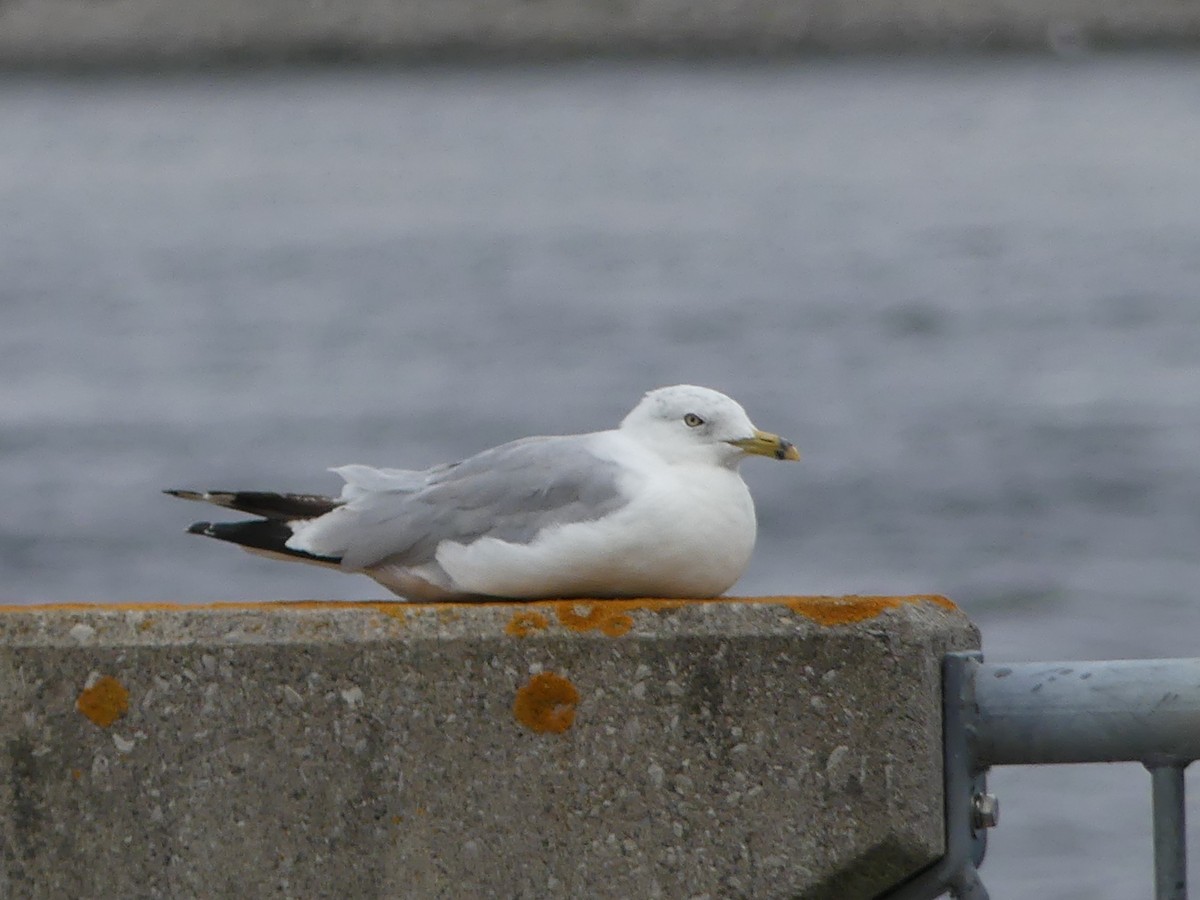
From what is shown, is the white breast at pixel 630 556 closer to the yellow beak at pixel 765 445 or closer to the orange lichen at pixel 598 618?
the yellow beak at pixel 765 445

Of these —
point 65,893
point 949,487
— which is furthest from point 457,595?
point 949,487

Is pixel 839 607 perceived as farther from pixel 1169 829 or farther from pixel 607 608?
pixel 1169 829

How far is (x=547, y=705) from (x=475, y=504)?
0.70m

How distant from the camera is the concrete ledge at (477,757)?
259 cm

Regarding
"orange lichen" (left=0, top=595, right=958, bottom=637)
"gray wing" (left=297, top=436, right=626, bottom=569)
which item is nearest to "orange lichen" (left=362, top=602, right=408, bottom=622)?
"orange lichen" (left=0, top=595, right=958, bottom=637)

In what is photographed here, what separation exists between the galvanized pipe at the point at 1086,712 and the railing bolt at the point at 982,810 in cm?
5

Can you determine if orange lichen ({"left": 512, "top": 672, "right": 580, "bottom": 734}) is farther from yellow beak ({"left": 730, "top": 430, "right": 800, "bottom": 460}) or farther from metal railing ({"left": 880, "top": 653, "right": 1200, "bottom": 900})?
yellow beak ({"left": 730, "top": 430, "right": 800, "bottom": 460})

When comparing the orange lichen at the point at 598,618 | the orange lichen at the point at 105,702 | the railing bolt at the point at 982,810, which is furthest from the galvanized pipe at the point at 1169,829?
the orange lichen at the point at 105,702

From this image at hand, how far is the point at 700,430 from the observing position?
3.29m

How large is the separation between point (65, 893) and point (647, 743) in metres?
0.75

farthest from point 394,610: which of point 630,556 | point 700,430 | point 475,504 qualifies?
point 700,430

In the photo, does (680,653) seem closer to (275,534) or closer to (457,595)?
(457,595)

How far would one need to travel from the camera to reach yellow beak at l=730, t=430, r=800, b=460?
10.8ft

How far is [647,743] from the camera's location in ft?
8.47
